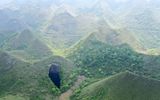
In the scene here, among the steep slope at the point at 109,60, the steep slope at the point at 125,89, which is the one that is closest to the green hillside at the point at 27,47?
the steep slope at the point at 109,60

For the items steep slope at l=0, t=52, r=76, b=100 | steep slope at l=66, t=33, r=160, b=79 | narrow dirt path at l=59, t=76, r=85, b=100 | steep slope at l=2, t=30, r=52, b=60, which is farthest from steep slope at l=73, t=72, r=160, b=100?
steep slope at l=2, t=30, r=52, b=60

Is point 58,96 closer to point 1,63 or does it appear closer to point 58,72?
point 58,72

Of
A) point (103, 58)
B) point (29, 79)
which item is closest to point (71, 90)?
point (29, 79)

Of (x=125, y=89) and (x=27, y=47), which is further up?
(x=125, y=89)

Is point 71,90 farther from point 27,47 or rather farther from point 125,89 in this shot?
point 27,47

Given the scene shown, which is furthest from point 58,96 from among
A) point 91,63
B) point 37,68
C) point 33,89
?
point 91,63

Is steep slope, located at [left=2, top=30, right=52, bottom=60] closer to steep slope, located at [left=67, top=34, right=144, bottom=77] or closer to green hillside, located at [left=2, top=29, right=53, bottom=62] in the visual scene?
green hillside, located at [left=2, top=29, right=53, bottom=62]

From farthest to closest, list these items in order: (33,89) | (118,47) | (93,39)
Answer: (93,39)
(118,47)
(33,89)

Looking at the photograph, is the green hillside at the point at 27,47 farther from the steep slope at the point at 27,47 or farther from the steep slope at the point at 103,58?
the steep slope at the point at 103,58
